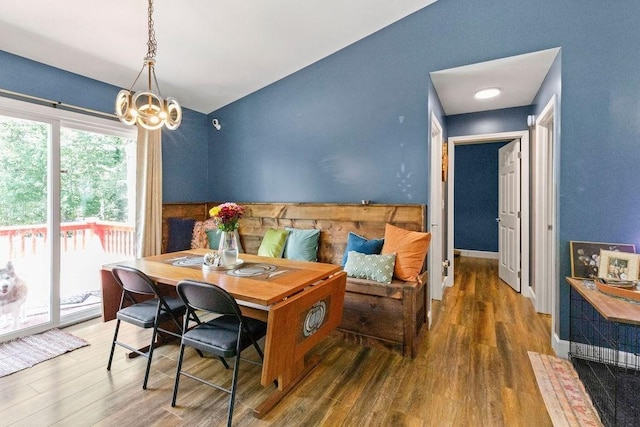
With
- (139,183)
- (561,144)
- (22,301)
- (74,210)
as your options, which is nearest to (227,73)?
(139,183)

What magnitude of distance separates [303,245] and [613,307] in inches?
94.2

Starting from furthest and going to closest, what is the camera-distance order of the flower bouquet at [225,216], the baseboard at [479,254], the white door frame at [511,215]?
the baseboard at [479,254], the white door frame at [511,215], the flower bouquet at [225,216]

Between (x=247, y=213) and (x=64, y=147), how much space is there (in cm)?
194

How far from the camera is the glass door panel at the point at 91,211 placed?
310cm

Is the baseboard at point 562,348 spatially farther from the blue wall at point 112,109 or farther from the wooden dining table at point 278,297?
the blue wall at point 112,109

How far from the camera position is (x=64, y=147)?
3.04 meters

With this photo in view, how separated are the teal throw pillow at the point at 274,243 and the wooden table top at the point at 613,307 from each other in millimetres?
2546

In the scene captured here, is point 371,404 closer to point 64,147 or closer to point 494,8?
point 494,8

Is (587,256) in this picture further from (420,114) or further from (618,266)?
(420,114)

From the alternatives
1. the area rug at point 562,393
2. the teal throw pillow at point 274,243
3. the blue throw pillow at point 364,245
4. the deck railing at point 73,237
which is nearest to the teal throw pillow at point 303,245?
the teal throw pillow at point 274,243

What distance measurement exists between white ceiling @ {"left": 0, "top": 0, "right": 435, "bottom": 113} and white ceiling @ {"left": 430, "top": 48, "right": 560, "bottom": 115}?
734 mm

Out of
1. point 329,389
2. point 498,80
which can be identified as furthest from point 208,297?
point 498,80

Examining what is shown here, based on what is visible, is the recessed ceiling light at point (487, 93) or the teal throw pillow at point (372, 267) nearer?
the teal throw pillow at point (372, 267)

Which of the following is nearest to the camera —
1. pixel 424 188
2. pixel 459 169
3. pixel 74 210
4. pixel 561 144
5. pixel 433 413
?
pixel 433 413
